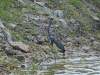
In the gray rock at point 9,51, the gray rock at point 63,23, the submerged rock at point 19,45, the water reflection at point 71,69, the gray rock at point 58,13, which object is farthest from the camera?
the gray rock at point 58,13

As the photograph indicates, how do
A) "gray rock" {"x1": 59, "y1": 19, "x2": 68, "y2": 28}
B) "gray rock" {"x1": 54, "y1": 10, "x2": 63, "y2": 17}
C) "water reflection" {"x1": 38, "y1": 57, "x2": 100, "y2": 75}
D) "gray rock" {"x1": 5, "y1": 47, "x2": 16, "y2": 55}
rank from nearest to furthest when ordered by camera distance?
"water reflection" {"x1": 38, "y1": 57, "x2": 100, "y2": 75} → "gray rock" {"x1": 5, "y1": 47, "x2": 16, "y2": 55} → "gray rock" {"x1": 59, "y1": 19, "x2": 68, "y2": 28} → "gray rock" {"x1": 54, "y1": 10, "x2": 63, "y2": 17}

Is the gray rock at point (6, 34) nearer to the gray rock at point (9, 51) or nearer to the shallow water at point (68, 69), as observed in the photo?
the gray rock at point (9, 51)

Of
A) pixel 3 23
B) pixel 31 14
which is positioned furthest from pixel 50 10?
pixel 3 23

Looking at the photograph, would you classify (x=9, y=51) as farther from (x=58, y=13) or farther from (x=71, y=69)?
(x=58, y=13)

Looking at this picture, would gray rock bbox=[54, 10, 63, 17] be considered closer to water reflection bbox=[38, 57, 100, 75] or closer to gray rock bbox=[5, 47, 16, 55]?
gray rock bbox=[5, 47, 16, 55]

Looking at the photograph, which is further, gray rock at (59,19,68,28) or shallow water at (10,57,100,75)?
gray rock at (59,19,68,28)

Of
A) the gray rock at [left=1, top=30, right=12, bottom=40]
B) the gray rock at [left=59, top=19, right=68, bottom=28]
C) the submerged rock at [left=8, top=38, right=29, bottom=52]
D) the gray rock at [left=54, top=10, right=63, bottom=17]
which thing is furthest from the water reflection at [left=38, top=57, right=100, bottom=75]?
the gray rock at [left=54, top=10, right=63, bottom=17]

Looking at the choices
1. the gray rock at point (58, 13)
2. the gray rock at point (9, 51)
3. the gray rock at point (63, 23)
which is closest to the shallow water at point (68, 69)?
the gray rock at point (9, 51)

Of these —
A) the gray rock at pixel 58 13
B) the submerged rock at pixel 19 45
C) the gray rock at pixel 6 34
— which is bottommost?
the submerged rock at pixel 19 45

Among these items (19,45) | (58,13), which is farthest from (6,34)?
(58,13)

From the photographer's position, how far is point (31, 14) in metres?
10.4

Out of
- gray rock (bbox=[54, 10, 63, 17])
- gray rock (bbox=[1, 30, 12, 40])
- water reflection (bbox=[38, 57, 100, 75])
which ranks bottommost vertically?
water reflection (bbox=[38, 57, 100, 75])

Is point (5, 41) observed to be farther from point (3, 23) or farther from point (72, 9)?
point (72, 9)

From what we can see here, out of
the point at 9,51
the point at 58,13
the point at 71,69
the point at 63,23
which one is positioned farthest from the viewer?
the point at 58,13
